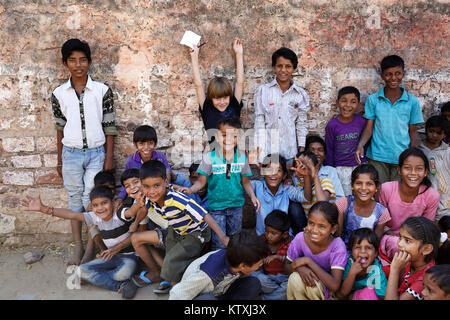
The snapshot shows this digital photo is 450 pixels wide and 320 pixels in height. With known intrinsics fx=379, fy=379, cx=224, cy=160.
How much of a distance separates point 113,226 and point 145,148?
2.36 ft

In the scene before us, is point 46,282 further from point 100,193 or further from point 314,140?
point 314,140

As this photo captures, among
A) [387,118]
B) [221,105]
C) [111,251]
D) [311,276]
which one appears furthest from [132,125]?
[387,118]

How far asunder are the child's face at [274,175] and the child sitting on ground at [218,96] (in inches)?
22.2

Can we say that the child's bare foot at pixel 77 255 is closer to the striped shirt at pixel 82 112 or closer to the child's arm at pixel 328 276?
the striped shirt at pixel 82 112

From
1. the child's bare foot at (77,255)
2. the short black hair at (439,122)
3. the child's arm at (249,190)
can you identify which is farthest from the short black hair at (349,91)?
the child's bare foot at (77,255)

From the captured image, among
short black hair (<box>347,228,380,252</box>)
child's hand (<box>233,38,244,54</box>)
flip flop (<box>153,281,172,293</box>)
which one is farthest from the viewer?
child's hand (<box>233,38,244,54</box>)

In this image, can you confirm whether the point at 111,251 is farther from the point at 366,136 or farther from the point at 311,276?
the point at 366,136

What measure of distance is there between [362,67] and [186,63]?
5.49ft

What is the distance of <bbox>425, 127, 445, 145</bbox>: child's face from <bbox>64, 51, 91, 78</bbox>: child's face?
3165 mm

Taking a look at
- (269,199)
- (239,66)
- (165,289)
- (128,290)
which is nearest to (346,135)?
(269,199)

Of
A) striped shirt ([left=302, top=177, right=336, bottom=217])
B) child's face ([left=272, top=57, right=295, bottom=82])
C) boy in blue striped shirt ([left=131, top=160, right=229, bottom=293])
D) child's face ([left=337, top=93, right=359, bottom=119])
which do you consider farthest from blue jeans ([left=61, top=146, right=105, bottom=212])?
child's face ([left=337, top=93, right=359, bottom=119])

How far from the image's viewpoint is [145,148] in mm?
3344

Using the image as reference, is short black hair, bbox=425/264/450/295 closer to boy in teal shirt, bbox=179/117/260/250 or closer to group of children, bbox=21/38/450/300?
group of children, bbox=21/38/450/300

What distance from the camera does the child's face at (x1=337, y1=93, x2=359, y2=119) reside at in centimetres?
347
